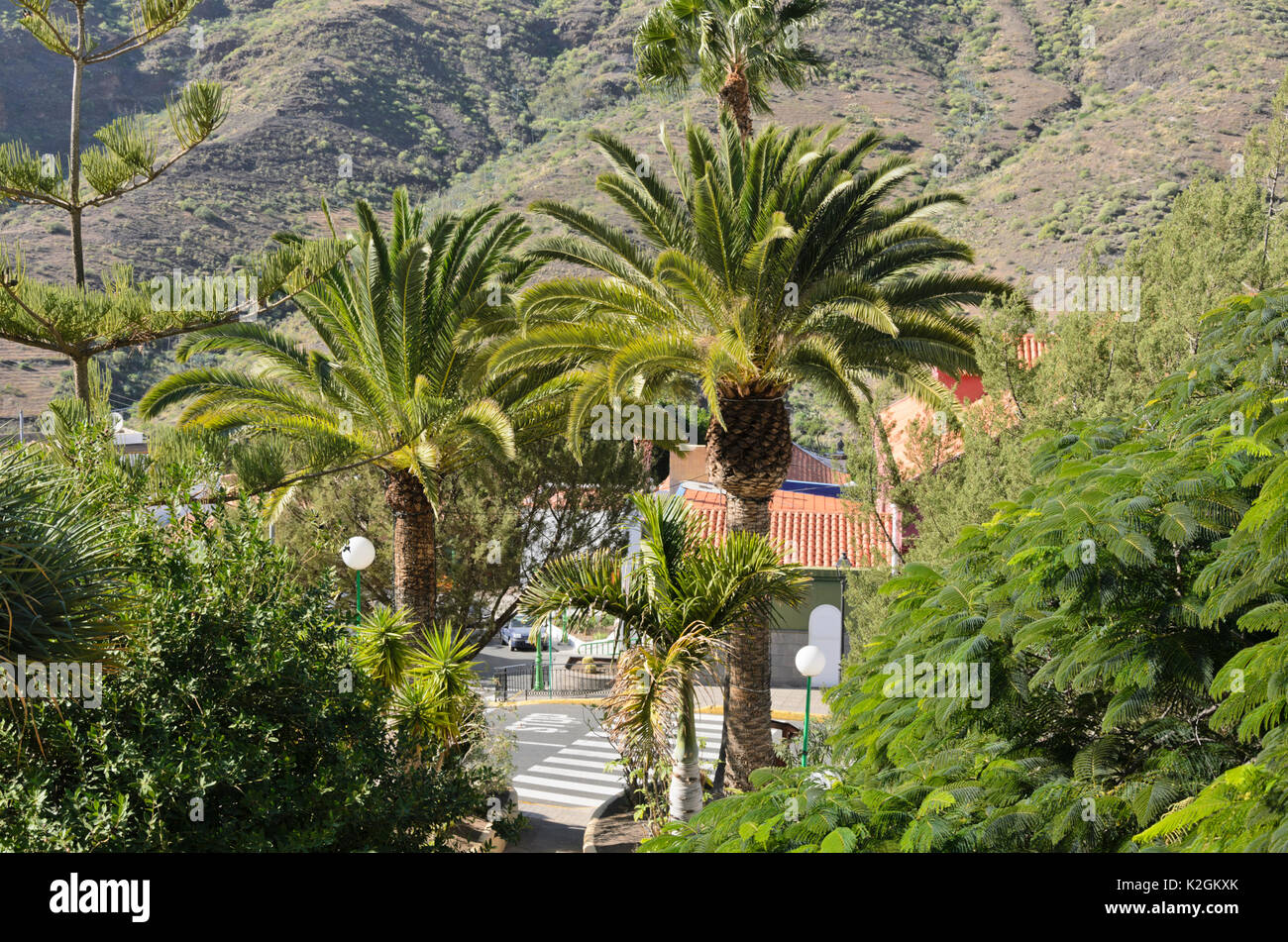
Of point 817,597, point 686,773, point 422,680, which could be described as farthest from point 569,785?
point 817,597

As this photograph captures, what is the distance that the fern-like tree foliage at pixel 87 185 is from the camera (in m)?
7.53

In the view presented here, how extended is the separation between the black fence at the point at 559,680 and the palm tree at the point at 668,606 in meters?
17.5

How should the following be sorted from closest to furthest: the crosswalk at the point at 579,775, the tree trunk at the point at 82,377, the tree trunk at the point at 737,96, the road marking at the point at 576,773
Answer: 1. the tree trunk at the point at 82,377
2. the tree trunk at the point at 737,96
3. the crosswalk at the point at 579,775
4. the road marking at the point at 576,773

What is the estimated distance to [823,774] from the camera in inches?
218

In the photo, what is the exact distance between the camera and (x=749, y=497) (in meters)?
12.3

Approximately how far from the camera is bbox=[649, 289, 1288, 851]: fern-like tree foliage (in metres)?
4.09

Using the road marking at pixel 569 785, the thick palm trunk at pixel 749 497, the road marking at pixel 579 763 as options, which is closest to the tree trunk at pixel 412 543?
the thick palm trunk at pixel 749 497

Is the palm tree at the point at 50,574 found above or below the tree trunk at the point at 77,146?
below

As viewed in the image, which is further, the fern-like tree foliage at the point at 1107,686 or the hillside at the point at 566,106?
the hillside at the point at 566,106

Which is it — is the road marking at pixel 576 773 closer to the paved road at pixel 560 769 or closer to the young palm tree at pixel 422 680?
the paved road at pixel 560 769

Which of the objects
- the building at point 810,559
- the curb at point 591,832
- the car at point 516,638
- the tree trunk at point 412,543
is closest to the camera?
the curb at point 591,832

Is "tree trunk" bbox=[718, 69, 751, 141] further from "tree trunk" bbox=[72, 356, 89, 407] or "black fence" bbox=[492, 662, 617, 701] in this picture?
"black fence" bbox=[492, 662, 617, 701]

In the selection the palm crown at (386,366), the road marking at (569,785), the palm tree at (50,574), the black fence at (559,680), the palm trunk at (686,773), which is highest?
the palm crown at (386,366)

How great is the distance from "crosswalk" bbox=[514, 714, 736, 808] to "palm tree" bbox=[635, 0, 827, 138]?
10.4 metres
